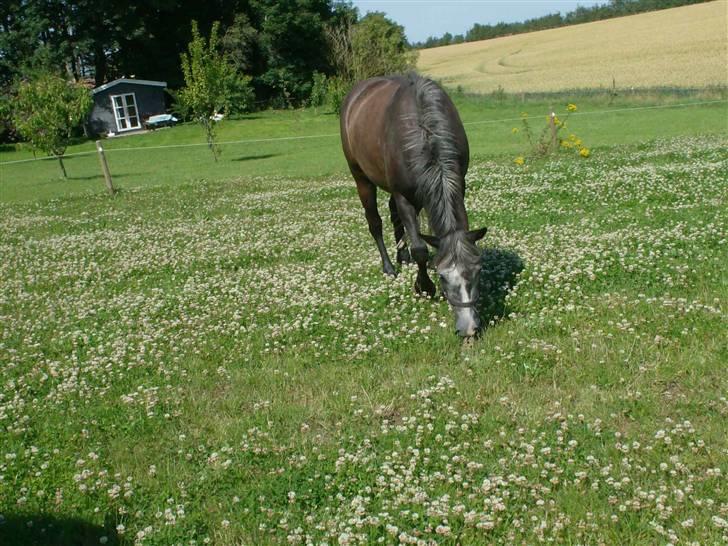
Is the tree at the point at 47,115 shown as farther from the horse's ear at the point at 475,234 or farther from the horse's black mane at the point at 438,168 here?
the horse's ear at the point at 475,234

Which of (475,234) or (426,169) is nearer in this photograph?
(475,234)

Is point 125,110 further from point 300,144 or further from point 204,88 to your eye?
point 204,88

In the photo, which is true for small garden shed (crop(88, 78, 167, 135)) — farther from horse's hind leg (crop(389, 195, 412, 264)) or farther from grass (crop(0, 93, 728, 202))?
horse's hind leg (crop(389, 195, 412, 264))

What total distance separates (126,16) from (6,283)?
7007 centimetres

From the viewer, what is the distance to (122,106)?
231ft

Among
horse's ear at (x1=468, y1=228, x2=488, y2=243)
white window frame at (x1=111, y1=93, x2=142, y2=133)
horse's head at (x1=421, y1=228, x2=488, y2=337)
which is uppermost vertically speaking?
white window frame at (x1=111, y1=93, x2=142, y2=133)

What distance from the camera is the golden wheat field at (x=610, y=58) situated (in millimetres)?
63500

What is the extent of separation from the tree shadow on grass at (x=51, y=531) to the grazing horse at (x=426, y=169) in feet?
13.3

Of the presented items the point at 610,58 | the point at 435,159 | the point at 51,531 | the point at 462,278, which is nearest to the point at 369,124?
the point at 435,159

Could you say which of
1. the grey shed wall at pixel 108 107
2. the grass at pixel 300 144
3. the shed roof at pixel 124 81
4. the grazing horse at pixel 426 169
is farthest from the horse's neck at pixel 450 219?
the shed roof at pixel 124 81

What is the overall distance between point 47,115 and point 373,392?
3516 cm

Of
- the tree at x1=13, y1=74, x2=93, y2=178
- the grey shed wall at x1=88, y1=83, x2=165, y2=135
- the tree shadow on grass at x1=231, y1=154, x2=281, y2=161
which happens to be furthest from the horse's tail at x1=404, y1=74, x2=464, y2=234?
the grey shed wall at x1=88, y1=83, x2=165, y2=135

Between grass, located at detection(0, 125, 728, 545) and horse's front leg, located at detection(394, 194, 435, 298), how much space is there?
0.40m

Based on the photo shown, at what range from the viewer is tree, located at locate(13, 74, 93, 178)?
3578 cm
